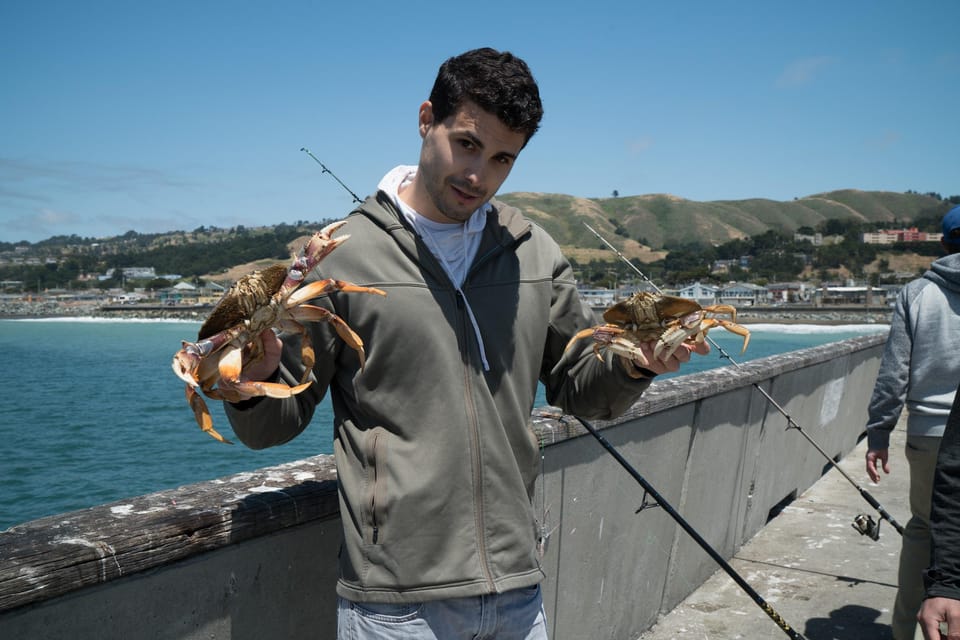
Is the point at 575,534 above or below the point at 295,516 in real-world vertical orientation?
below

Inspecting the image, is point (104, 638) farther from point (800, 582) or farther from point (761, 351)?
point (761, 351)

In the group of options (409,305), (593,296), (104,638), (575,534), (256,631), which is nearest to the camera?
(104,638)

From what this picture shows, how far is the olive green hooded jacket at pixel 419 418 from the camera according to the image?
6.10 feet

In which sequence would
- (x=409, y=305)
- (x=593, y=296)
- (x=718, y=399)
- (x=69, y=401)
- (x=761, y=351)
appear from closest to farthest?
(x=409, y=305)
(x=718, y=399)
(x=69, y=401)
(x=761, y=351)
(x=593, y=296)

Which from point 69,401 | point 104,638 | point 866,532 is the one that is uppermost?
point 104,638

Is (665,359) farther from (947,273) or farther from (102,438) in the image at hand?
(102,438)

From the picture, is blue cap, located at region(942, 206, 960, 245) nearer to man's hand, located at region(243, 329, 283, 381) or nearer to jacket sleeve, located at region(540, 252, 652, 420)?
jacket sleeve, located at region(540, 252, 652, 420)

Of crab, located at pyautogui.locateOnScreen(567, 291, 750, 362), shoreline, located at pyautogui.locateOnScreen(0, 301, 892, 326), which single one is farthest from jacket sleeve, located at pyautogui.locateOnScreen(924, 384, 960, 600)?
shoreline, located at pyautogui.locateOnScreen(0, 301, 892, 326)

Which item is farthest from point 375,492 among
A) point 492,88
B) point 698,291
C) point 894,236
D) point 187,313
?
point 894,236

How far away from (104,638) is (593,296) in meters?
108

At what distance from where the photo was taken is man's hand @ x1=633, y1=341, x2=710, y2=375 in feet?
7.29

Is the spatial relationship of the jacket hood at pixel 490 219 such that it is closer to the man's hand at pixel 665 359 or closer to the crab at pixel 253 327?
the crab at pixel 253 327

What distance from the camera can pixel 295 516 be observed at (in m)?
2.17

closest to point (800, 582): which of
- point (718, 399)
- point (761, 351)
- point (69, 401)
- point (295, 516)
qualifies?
point (718, 399)
